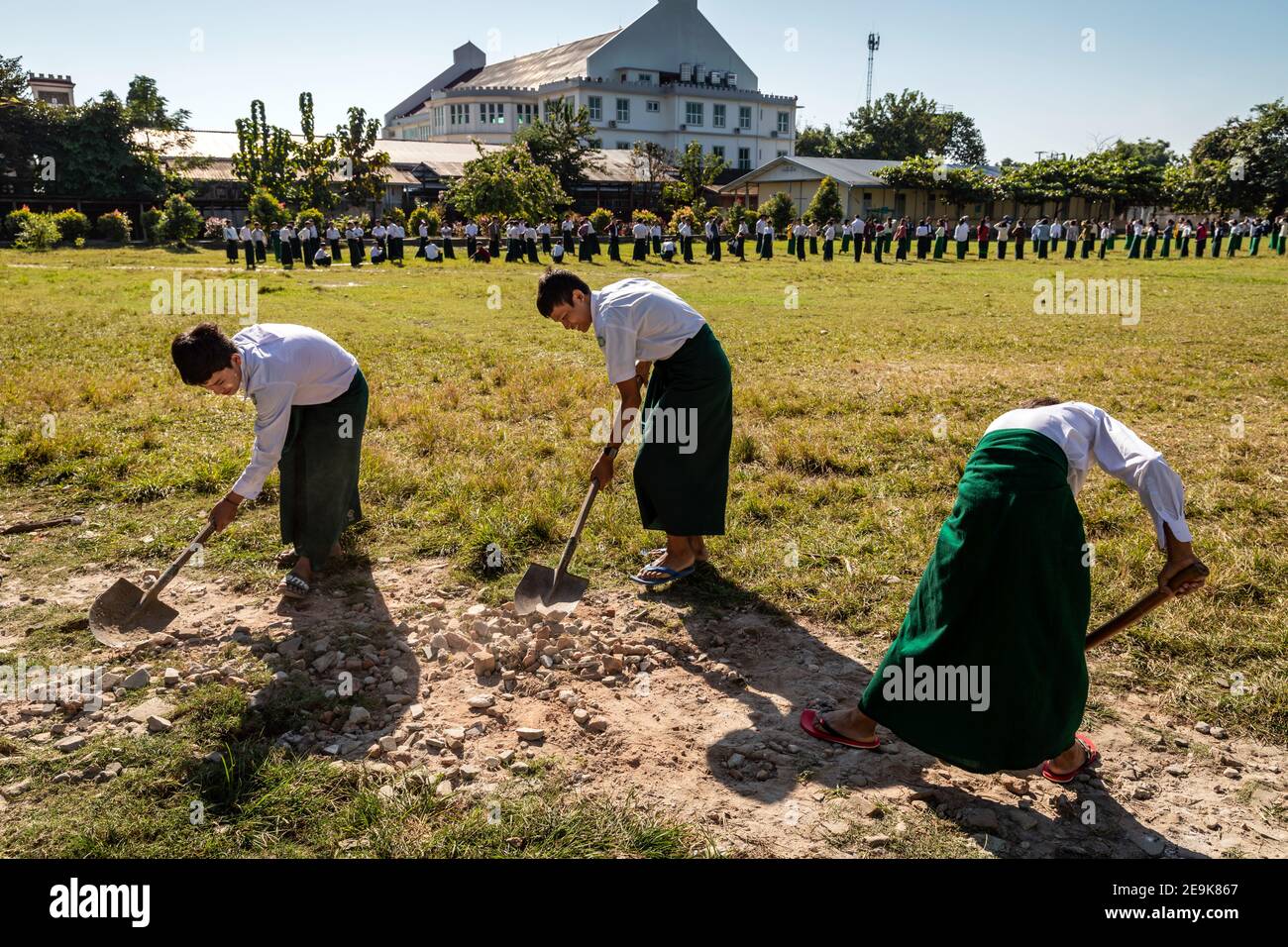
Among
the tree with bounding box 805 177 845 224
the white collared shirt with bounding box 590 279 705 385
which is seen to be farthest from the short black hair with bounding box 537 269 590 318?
the tree with bounding box 805 177 845 224

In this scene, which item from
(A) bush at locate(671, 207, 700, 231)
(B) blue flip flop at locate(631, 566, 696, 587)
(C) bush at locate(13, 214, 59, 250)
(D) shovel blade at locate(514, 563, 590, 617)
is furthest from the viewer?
(A) bush at locate(671, 207, 700, 231)

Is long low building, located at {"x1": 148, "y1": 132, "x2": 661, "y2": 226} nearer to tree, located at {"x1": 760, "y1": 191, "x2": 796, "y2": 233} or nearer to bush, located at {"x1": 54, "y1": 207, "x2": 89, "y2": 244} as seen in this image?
bush, located at {"x1": 54, "y1": 207, "x2": 89, "y2": 244}

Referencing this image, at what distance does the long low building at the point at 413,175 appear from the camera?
45594 millimetres

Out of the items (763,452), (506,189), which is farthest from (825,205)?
(763,452)

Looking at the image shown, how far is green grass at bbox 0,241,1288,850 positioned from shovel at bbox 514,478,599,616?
12.7 inches

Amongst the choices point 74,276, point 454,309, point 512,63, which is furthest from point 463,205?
point 512,63

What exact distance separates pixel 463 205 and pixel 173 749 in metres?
36.1

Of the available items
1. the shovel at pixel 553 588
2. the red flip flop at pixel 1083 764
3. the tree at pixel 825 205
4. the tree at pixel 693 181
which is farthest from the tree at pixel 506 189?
the red flip flop at pixel 1083 764

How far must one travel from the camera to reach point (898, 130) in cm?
8419

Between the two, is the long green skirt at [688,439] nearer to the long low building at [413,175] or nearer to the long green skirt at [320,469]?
the long green skirt at [320,469]

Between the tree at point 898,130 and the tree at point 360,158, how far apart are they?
4987 centimetres

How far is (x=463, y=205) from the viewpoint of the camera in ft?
123

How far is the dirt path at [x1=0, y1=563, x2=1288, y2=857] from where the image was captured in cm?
349

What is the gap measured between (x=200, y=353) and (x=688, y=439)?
257 cm
